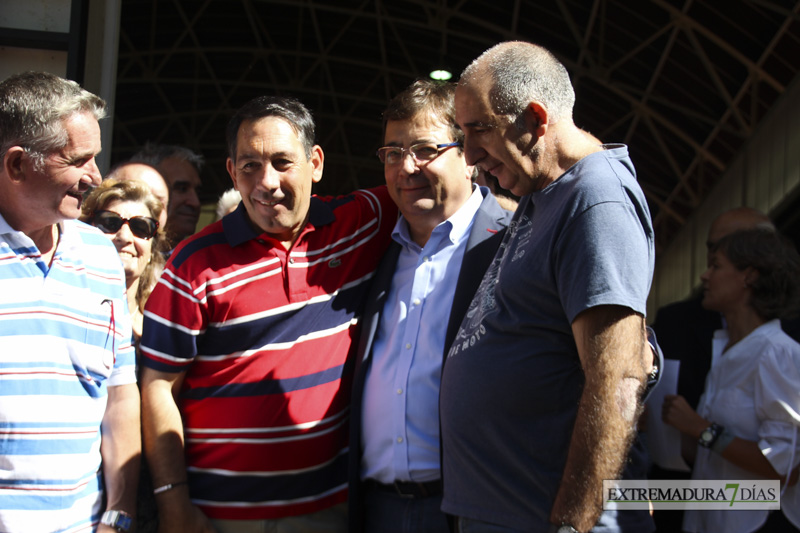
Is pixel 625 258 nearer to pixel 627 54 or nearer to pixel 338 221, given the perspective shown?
pixel 338 221

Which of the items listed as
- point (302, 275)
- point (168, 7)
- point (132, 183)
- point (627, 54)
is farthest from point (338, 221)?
point (168, 7)

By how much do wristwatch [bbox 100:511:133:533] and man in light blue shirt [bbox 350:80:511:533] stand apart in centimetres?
77

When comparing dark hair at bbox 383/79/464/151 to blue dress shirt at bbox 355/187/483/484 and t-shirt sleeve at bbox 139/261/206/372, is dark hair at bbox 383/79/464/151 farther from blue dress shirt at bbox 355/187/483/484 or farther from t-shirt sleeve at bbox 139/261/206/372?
t-shirt sleeve at bbox 139/261/206/372

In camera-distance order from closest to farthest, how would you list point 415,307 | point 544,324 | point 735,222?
point 544,324, point 415,307, point 735,222

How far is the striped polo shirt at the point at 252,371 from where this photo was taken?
2.65 m

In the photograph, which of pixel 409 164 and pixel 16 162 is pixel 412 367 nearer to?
pixel 409 164

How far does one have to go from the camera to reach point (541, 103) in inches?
85.7

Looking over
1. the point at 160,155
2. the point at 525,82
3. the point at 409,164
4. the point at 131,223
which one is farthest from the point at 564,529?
the point at 160,155

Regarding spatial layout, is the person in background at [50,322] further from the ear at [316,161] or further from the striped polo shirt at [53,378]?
the ear at [316,161]

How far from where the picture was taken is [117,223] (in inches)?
124

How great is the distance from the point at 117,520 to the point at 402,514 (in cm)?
97

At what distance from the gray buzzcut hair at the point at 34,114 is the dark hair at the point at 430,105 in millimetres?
1223

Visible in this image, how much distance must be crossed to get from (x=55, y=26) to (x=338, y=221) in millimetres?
1705

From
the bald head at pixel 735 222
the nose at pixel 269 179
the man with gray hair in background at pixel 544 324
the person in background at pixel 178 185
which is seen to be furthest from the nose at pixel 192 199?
the bald head at pixel 735 222
